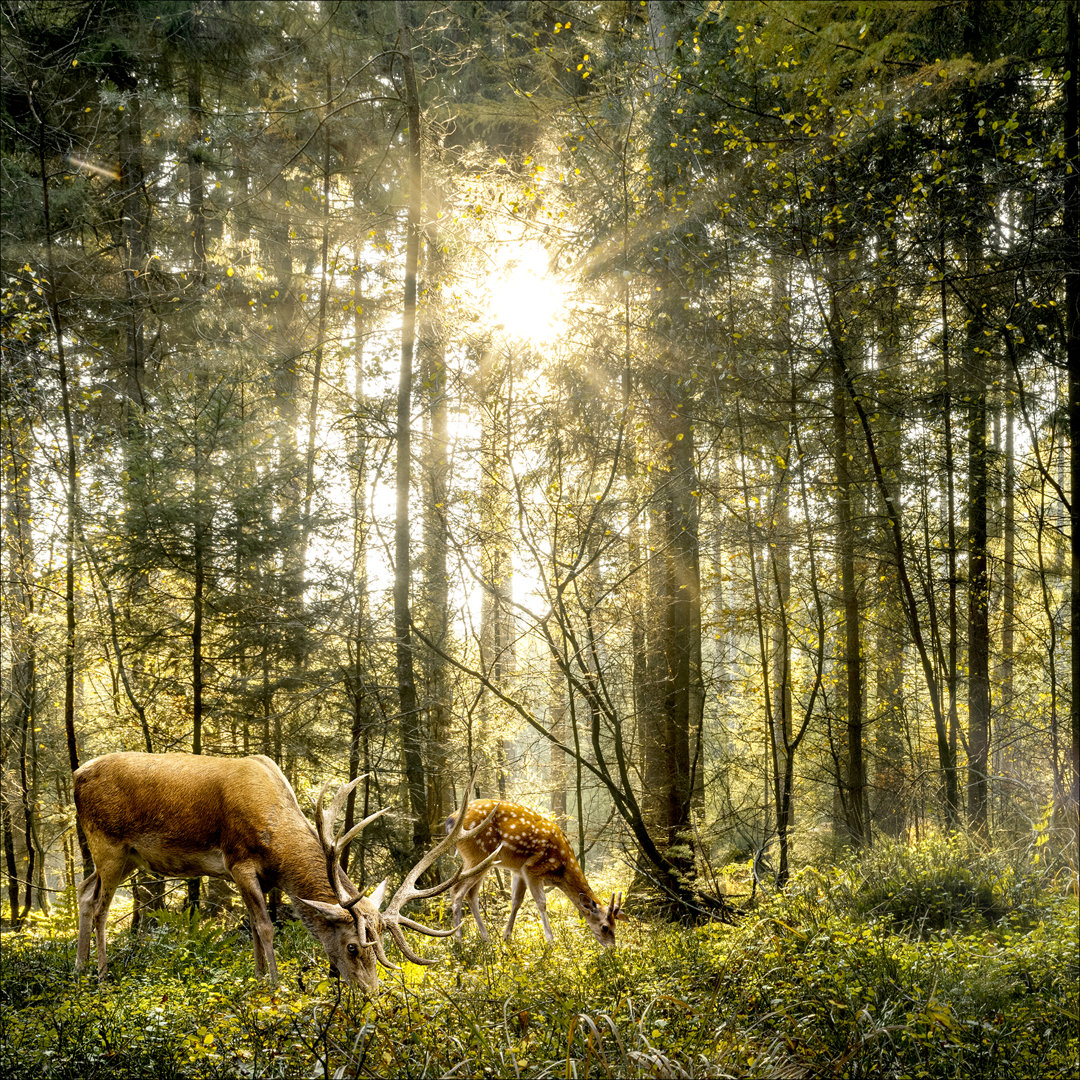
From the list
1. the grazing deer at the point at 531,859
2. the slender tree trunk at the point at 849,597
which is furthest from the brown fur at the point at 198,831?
the slender tree trunk at the point at 849,597

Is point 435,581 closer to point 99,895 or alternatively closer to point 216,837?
point 216,837

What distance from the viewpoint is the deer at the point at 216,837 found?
492cm

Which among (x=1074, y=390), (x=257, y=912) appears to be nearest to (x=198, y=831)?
(x=257, y=912)

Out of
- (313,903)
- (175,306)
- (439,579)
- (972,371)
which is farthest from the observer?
(175,306)

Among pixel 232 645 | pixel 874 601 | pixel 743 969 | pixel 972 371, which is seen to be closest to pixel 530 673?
pixel 232 645

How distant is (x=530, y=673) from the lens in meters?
10.7

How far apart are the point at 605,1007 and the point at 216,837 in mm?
2882

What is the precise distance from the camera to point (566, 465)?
9.31m

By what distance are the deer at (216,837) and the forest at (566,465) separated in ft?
0.32

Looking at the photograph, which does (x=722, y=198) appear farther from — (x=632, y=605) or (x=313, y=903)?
(x=313, y=903)

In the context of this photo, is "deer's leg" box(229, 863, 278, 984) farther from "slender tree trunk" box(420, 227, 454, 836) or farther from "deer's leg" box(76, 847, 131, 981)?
"slender tree trunk" box(420, 227, 454, 836)

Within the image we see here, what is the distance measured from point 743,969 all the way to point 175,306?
40.6 ft

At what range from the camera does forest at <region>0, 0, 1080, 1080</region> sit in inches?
250

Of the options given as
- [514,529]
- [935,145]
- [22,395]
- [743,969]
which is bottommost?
[743,969]
